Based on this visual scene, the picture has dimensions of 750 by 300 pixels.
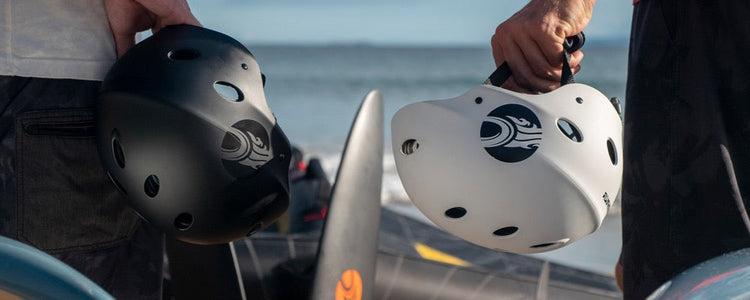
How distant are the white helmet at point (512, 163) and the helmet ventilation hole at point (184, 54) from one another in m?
0.41

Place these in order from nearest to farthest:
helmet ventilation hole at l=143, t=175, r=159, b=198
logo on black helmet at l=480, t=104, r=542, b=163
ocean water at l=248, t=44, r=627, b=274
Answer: logo on black helmet at l=480, t=104, r=542, b=163 → helmet ventilation hole at l=143, t=175, r=159, b=198 → ocean water at l=248, t=44, r=627, b=274

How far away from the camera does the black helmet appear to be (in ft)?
5.05

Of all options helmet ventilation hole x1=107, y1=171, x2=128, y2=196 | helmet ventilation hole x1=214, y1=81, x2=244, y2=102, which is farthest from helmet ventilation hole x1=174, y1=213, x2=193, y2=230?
helmet ventilation hole x1=214, y1=81, x2=244, y2=102

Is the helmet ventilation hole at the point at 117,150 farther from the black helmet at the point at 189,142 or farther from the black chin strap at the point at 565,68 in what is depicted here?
the black chin strap at the point at 565,68

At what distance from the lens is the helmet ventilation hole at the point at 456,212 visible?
152 centimetres

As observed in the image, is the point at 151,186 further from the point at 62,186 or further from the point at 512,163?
the point at 512,163

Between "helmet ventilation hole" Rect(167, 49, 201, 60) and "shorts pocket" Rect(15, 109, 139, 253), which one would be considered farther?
"helmet ventilation hole" Rect(167, 49, 201, 60)

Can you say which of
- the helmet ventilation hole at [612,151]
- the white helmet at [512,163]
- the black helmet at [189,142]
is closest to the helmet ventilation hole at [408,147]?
the white helmet at [512,163]

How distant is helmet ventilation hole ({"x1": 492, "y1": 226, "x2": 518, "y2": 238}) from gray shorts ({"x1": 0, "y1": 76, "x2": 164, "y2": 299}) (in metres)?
0.70

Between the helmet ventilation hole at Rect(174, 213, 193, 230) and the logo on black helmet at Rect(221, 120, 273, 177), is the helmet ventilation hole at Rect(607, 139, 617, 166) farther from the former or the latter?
the helmet ventilation hole at Rect(174, 213, 193, 230)

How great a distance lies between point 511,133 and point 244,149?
1.58 feet

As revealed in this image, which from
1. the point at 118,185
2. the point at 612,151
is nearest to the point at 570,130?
the point at 612,151

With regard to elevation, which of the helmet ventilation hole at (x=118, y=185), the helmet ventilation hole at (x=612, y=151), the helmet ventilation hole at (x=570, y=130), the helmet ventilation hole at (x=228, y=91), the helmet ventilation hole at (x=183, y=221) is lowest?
the helmet ventilation hole at (x=183, y=221)

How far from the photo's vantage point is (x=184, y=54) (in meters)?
1.65
